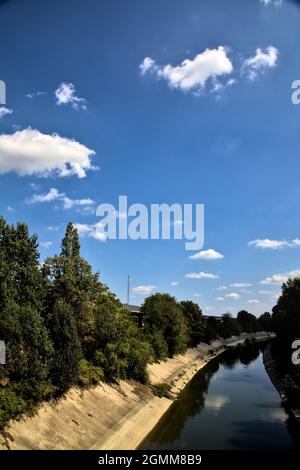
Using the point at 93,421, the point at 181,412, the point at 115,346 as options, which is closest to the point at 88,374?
the point at 115,346

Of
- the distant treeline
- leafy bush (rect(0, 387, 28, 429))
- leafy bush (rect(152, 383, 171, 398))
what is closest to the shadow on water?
leafy bush (rect(152, 383, 171, 398))

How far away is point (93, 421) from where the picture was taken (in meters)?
41.2

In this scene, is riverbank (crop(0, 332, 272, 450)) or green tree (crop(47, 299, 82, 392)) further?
green tree (crop(47, 299, 82, 392))

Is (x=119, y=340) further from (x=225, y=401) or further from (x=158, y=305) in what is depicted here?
(x=158, y=305)

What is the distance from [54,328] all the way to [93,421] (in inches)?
367

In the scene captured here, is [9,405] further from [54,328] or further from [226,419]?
[226,419]

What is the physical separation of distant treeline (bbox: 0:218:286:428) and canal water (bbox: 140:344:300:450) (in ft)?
29.1

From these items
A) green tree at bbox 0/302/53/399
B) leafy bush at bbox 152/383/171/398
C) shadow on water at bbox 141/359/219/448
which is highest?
green tree at bbox 0/302/53/399

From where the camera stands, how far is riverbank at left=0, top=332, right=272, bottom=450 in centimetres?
3381

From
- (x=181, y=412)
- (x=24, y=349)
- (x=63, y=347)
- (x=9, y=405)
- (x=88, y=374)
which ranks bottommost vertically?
(x=181, y=412)

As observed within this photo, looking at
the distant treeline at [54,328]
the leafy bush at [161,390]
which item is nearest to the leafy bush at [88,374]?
the distant treeline at [54,328]

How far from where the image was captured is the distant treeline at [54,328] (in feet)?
122

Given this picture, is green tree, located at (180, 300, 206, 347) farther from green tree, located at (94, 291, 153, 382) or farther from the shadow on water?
green tree, located at (94, 291, 153, 382)
